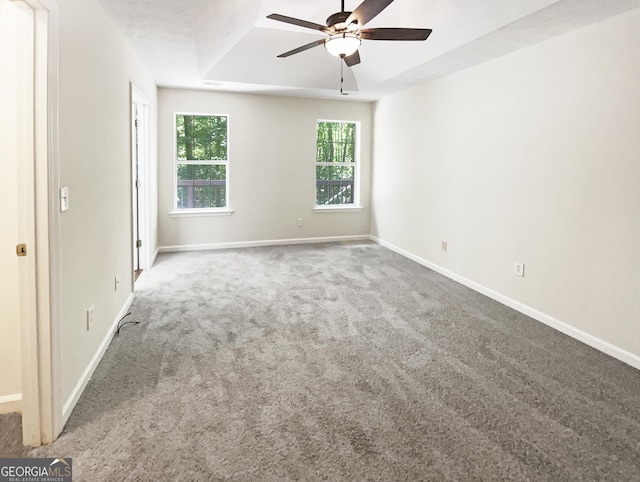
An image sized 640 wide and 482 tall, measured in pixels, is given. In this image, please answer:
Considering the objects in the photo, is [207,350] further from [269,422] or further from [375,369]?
[375,369]

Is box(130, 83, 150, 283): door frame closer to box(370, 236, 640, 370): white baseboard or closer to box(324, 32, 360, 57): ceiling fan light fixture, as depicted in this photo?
box(324, 32, 360, 57): ceiling fan light fixture

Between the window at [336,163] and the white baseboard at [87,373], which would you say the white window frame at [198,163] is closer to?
the window at [336,163]

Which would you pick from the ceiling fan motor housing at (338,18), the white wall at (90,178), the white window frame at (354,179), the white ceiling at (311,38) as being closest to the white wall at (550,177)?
the white ceiling at (311,38)

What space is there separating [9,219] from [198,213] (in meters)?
4.19

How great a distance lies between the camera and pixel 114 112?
126 inches

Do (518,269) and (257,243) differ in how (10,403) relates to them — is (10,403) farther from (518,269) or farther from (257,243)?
(257,243)

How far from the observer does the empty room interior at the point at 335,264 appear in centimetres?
185

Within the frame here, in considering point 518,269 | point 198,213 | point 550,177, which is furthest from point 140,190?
point 550,177

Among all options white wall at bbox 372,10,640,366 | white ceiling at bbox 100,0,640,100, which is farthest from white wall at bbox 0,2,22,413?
white wall at bbox 372,10,640,366

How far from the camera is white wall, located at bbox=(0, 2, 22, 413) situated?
1917 millimetres

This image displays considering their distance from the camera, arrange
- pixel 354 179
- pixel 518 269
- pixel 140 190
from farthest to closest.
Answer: pixel 354 179
pixel 140 190
pixel 518 269

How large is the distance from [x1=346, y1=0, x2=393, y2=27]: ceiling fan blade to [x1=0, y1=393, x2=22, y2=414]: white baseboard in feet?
9.21

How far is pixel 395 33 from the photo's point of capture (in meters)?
2.69

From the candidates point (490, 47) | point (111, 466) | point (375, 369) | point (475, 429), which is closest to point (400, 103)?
point (490, 47)
